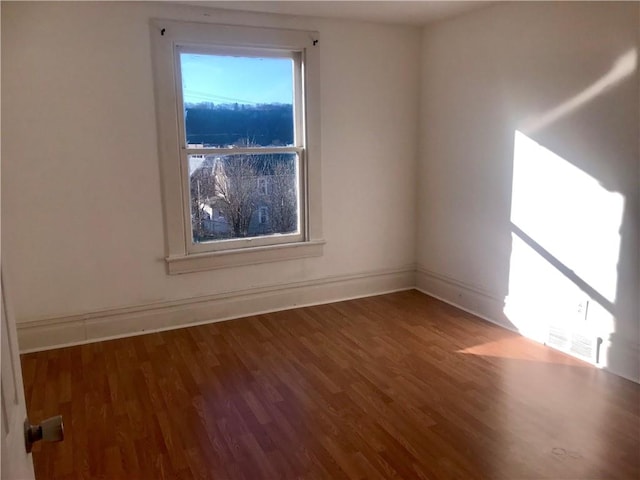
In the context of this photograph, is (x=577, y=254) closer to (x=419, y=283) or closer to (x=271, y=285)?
(x=419, y=283)

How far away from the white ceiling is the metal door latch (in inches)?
124

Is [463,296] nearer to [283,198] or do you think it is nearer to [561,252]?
[561,252]

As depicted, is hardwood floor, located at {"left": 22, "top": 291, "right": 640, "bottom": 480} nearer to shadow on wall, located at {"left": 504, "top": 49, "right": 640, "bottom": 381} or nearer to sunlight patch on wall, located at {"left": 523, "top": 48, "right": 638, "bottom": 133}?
shadow on wall, located at {"left": 504, "top": 49, "right": 640, "bottom": 381}

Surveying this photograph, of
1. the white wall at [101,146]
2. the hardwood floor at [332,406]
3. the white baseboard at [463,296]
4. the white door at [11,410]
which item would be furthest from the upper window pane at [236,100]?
the white door at [11,410]

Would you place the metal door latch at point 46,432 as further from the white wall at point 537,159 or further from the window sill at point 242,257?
the white wall at point 537,159

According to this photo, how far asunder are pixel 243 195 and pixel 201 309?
3.17 feet

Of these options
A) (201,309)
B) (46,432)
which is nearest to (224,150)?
(201,309)

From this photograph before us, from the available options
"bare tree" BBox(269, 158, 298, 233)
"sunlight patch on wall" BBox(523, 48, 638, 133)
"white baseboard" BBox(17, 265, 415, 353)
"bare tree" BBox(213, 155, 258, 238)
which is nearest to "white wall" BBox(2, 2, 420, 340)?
"white baseboard" BBox(17, 265, 415, 353)

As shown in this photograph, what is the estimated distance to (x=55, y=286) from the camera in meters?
3.51

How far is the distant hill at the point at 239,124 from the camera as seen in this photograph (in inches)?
150

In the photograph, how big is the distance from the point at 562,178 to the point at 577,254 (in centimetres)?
50

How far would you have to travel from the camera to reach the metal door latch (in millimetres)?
1044

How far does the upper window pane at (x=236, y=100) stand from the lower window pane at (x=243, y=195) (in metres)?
0.14

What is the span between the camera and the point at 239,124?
3.94 metres
